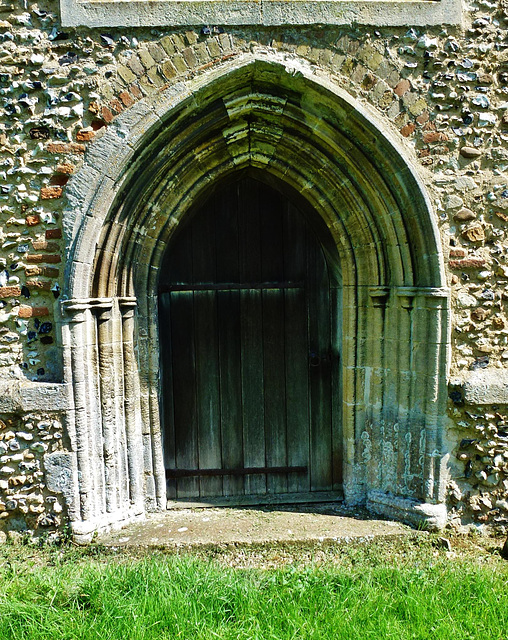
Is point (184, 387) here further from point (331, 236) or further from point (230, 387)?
point (331, 236)

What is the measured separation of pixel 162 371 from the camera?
402cm

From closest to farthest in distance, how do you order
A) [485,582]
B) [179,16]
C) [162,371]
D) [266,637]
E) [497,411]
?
[266,637], [485,582], [179,16], [497,411], [162,371]

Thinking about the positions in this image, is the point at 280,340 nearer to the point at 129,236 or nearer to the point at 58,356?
the point at 129,236

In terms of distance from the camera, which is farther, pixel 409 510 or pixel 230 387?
pixel 230 387

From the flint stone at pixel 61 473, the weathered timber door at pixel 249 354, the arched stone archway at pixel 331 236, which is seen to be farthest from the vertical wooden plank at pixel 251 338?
the flint stone at pixel 61 473

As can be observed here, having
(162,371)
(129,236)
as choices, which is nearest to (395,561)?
(162,371)

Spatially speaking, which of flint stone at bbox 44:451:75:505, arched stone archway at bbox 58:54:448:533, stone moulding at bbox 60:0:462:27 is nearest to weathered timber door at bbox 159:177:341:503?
arched stone archway at bbox 58:54:448:533

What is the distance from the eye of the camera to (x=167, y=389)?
4.05m

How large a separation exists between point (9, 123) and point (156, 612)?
308 centimetres

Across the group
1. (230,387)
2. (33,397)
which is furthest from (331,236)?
(33,397)

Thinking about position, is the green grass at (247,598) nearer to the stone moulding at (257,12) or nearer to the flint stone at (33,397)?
the flint stone at (33,397)

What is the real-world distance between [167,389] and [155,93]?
215 cm

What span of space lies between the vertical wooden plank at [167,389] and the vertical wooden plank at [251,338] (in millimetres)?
575

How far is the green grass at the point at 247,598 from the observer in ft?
8.54
